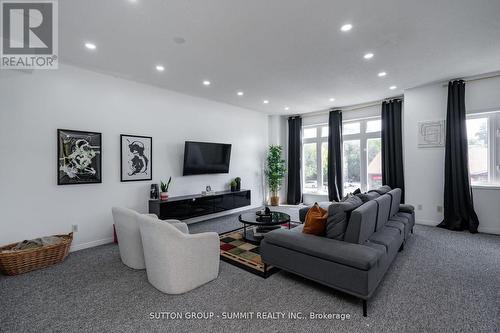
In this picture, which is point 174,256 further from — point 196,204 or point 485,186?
point 485,186

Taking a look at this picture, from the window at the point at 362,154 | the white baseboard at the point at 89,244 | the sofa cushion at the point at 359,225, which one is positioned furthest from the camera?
the window at the point at 362,154

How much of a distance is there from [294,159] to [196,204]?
3807 mm

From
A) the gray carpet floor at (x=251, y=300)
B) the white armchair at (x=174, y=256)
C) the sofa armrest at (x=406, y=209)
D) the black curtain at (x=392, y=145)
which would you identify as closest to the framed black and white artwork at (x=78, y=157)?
the gray carpet floor at (x=251, y=300)

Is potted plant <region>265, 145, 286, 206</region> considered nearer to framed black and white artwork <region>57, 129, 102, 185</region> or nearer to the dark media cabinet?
the dark media cabinet

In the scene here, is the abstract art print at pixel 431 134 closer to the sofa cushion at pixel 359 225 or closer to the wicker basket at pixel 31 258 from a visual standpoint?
the sofa cushion at pixel 359 225

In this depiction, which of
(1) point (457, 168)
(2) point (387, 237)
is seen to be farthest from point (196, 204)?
(1) point (457, 168)

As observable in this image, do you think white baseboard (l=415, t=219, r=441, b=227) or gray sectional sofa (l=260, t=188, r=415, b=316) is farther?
white baseboard (l=415, t=219, r=441, b=227)

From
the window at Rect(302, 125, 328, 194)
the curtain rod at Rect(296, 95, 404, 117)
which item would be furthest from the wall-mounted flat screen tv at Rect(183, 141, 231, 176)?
the curtain rod at Rect(296, 95, 404, 117)

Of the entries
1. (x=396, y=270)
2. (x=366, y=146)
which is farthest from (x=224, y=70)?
(x=366, y=146)

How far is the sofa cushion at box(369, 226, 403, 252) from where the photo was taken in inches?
106

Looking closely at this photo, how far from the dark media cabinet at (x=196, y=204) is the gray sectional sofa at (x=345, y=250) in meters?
2.33

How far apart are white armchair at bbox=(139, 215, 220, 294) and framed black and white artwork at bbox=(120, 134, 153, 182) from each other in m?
2.10

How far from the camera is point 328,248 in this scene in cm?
237

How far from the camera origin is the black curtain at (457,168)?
14.9 ft
